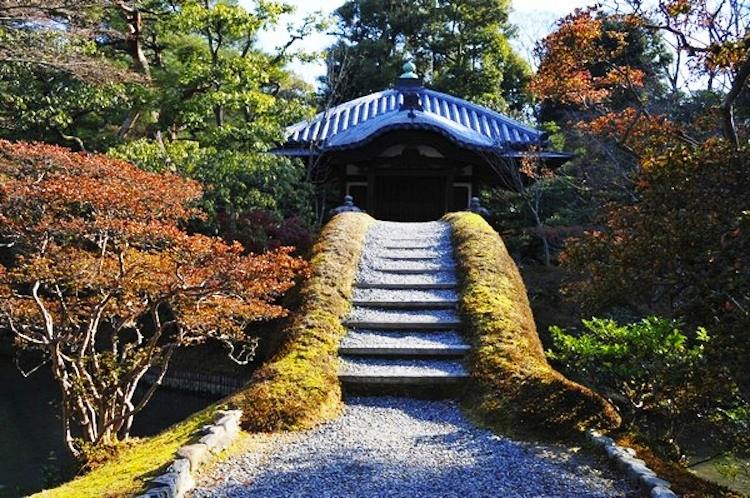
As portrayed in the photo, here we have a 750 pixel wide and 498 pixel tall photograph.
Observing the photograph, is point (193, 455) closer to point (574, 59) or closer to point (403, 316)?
point (403, 316)

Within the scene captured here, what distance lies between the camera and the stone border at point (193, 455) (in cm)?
400

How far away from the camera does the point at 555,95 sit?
1046 cm

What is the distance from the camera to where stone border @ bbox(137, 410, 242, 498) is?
13.1 ft

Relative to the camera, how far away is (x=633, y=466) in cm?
429

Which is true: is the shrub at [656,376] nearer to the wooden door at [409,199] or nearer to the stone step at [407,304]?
the stone step at [407,304]

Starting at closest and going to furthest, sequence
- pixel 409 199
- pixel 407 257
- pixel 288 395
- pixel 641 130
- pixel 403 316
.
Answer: pixel 288 395
pixel 403 316
pixel 407 257
pixel 641 130
pixel 409 199

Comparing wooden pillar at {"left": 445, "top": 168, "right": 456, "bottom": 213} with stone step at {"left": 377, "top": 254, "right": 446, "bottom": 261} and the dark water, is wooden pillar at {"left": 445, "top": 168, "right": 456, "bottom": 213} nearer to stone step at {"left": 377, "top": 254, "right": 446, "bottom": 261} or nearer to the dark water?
stone step at {"left": 377, "top": 254, "right": 446, "bottom": 261}

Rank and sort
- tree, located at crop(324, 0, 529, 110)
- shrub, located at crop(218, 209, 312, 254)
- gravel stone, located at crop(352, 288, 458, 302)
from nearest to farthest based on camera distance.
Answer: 1. gravel stone, located at crop(352, 288, 458, 302)
2. shrub, located at crop(218, 209, 312, 254)
3. tree, located at crop(324, 0, 529, 110)

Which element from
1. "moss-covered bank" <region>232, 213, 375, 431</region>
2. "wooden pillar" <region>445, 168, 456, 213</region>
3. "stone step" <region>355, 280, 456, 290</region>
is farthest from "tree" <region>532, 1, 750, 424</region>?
"wooden pillar" <region>445, 168, 456, 213</region>

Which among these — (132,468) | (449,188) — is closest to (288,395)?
(132,468)

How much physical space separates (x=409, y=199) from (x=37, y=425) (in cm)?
968

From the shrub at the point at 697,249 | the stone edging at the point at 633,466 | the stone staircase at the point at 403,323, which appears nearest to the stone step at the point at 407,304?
the stone staircase at the point at 403,323

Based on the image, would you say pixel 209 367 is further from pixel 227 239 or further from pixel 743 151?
pixel 743 151

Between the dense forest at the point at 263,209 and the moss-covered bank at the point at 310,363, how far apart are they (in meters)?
0.40
